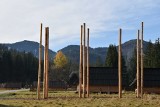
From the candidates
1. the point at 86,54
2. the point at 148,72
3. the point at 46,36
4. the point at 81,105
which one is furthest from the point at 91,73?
the point at 81,105

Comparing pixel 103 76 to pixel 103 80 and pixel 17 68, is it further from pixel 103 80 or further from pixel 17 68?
pixel 17 68

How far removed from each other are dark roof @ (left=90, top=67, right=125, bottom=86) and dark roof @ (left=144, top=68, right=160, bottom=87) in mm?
3824

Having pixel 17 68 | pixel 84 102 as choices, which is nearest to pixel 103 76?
pixel 84 102

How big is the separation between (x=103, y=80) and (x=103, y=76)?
57 centimetres

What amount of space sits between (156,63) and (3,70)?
51.0 m

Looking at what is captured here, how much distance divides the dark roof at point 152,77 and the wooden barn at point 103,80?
12.5 feet

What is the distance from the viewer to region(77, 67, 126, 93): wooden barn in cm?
5206

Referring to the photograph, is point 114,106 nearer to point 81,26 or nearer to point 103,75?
point 81,26

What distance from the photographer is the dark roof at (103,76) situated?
52.4 m

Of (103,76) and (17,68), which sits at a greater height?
(17,68)

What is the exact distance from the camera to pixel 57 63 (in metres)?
130

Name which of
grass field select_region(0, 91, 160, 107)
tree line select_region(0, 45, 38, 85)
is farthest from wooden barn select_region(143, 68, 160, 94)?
tree line select_region(0, 45, 38, 85)

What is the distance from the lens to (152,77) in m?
51.5

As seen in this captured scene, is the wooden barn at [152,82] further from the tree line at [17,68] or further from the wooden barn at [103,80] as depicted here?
the tree line at [17,68]
